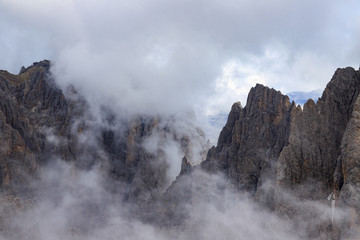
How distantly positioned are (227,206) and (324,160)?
37959 millimetres

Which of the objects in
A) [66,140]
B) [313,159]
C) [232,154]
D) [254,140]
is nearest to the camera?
[313,159]

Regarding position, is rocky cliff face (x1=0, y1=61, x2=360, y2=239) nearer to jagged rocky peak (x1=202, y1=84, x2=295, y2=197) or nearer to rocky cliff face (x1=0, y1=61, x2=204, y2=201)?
jagged rocky peak (x1=202, y1=84, x2=295, y2=197)

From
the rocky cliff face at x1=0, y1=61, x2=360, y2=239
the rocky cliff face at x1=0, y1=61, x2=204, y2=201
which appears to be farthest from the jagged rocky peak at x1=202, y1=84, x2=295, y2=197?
the rocky cliff face at x1=0, y1=61, x2=204, y2=201

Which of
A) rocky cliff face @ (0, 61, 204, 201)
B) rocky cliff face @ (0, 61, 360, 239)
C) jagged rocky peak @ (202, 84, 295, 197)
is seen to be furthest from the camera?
rocky cliff face @ (0, 61, 204, 201)

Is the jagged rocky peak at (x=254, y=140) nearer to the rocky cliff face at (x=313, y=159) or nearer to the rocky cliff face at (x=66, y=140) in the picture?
the rocky cliff face at (x=313, y=159)

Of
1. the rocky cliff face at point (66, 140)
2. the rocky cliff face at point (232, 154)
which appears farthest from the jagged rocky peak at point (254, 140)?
the rocky cliff face at point (66, 140)

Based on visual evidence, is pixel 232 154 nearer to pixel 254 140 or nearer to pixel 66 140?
pixel 254 140

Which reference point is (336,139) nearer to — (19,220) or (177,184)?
(177,184)

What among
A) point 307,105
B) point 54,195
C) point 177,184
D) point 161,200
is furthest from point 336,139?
point 54,195

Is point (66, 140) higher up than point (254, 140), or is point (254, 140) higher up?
point (66, 140)

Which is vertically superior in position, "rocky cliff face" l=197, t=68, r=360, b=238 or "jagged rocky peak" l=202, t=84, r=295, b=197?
"jagged rocky peak" l=202, t=84, r=295, b=197

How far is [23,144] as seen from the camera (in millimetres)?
167500

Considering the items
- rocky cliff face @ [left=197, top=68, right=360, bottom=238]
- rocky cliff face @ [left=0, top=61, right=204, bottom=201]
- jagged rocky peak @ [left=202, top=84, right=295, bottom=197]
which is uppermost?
rocky cliff face @ [left=0, top=61, right=204, bottom=201]

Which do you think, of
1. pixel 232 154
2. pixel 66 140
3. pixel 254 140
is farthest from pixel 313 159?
pixel 66 140
